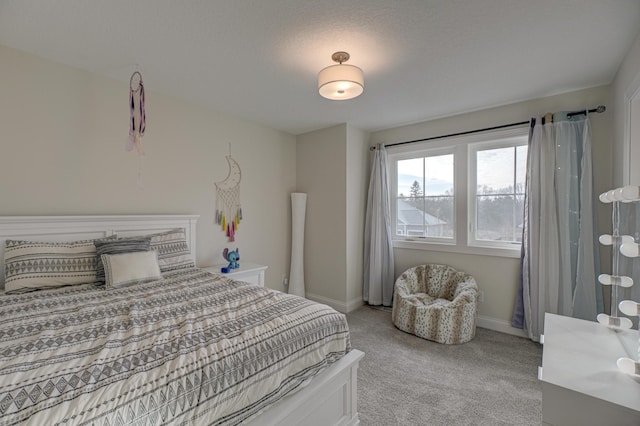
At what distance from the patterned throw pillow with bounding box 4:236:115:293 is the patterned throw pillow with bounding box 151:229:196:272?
0.46 metres

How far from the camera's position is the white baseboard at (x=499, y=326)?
2.98 meters

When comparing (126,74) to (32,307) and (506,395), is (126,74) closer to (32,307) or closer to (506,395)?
(32,307)

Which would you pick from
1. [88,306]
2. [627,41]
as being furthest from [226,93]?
[627,41]

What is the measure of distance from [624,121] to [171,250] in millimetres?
3786

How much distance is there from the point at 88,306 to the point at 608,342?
2.58 meters

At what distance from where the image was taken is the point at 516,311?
2.94m

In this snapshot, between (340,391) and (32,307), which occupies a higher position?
(32,307)

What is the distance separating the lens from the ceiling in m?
1.65

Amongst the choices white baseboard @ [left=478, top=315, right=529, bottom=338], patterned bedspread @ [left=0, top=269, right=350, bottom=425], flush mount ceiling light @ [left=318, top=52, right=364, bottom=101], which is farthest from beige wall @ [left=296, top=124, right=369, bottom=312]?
patterned bedspread @ [left=0, top=269, right=350, bottom=425]

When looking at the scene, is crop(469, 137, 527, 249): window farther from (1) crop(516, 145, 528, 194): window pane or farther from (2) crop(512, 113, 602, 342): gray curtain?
(2) crop(512, 113, 602, 342): gray curtain

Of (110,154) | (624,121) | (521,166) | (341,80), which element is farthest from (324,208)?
(624,121)

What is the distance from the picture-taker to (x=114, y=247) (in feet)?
7.18

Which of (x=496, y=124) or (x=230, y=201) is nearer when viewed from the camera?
(x=496, y=124)

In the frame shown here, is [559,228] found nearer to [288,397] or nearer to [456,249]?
[456,249]
